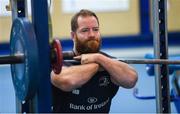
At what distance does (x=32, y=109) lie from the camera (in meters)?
1.49

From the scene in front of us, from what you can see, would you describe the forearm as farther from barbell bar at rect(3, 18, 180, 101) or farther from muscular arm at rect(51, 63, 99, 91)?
barbell bar at rect(3, 18, 180, 101)

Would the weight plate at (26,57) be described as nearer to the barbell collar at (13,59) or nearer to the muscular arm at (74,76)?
the barbell collar at (13,59)

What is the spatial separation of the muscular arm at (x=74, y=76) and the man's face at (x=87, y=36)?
15 centimetres

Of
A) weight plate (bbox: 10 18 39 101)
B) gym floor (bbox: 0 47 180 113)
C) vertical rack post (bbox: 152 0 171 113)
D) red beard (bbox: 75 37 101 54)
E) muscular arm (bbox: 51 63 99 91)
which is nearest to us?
weight plate (bbox: 10 18 39 101)

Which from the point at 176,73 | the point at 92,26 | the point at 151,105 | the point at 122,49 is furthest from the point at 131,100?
the point at 92,26

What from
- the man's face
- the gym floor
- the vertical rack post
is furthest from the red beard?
the gym floor

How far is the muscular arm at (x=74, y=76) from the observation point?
1721 mm

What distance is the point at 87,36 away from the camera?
6.16 ft

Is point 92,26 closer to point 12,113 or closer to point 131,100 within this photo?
point 12,113

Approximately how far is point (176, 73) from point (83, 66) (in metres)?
1.27

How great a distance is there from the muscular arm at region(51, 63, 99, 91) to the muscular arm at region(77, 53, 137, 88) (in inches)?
1.1

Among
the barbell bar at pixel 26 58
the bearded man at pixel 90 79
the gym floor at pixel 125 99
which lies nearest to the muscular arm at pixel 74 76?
the bearded man at pixel 90 79

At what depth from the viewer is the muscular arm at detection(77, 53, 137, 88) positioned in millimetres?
1746

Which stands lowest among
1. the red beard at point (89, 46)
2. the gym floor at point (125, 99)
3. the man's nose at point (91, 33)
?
the gym floor at point (125, 99)
